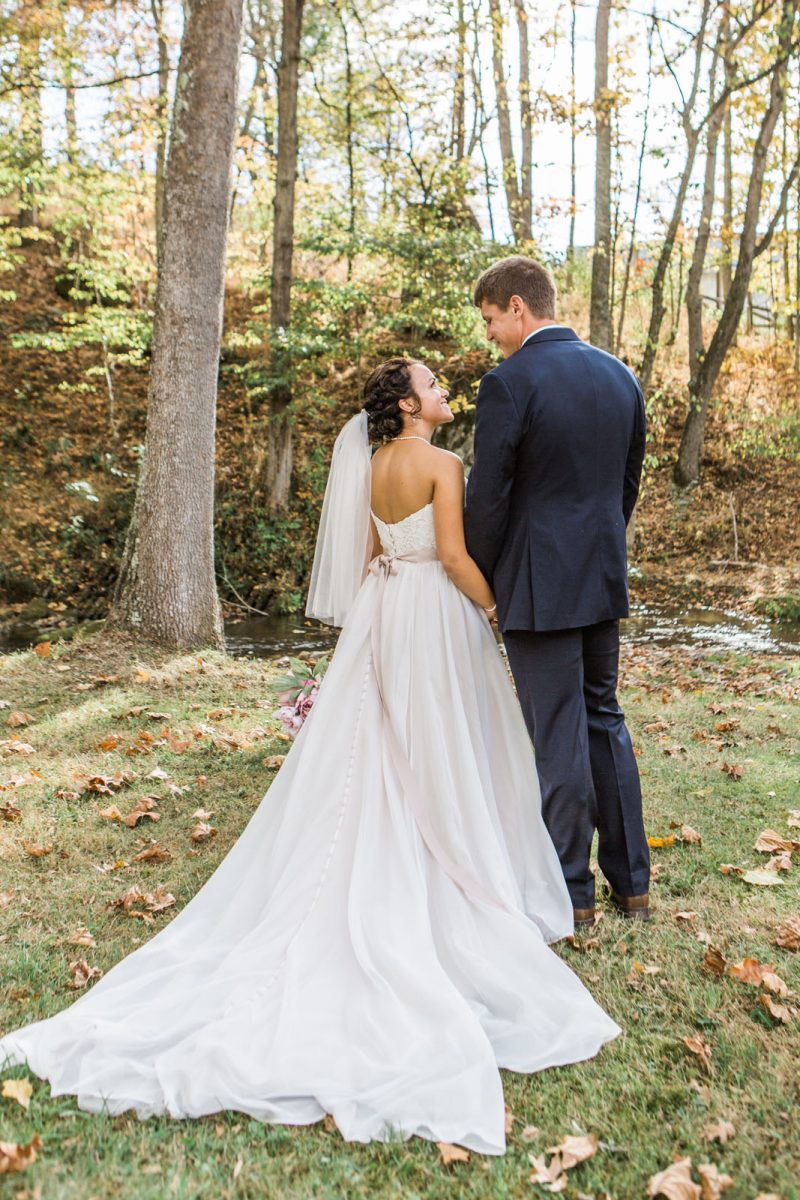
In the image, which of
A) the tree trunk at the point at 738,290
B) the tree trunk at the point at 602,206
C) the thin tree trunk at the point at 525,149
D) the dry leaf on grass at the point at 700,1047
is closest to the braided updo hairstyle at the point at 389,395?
the dry leaf on grass at the point at 700,1047

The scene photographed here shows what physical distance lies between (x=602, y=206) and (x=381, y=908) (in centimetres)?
1313

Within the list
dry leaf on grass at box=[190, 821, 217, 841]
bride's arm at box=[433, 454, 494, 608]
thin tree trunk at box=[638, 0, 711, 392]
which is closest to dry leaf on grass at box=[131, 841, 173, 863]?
dry leaf on grass at box=[190, 821, 217, 841]

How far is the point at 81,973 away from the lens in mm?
3367

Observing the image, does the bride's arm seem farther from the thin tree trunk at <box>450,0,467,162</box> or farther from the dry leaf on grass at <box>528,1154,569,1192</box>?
the thin tree trunk at <box>450,0,467,162</box>

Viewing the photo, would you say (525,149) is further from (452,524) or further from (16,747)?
(452,524)

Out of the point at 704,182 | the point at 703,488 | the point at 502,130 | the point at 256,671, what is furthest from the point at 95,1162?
the point at 502,130

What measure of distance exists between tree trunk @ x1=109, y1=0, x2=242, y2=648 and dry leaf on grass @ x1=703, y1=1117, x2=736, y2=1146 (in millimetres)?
6318

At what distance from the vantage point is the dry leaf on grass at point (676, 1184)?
2217 mm

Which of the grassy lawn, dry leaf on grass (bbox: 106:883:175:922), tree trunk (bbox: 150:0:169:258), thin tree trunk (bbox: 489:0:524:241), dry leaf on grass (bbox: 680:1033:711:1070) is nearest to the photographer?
the grassy lawn

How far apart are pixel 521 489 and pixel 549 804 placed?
46.7 inches

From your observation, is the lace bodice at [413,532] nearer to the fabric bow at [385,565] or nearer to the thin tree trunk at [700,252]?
the fabric bow at [385,565]

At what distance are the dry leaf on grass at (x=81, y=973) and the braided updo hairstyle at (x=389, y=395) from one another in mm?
2275

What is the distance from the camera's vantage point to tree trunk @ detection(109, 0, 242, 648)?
7902 mm

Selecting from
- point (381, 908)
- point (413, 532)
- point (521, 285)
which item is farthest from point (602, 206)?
point (381, 908)
